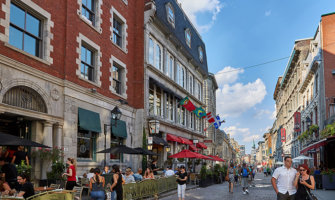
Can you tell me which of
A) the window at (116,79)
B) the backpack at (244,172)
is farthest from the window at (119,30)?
the backpack at (244,172)

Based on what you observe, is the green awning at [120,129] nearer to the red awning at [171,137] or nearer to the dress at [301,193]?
the red awning at [171,137]

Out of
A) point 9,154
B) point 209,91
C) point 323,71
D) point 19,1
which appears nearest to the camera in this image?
point 9,154

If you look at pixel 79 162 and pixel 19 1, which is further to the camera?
pixel 79 162

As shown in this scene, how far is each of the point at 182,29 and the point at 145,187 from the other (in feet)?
67.5

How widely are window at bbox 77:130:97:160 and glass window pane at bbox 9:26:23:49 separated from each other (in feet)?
18.3

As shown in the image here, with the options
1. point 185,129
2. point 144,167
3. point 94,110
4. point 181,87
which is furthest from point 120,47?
point 185,129

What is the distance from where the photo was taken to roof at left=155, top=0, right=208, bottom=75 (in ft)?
89.9

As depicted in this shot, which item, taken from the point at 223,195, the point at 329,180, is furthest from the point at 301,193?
the point at 329,180

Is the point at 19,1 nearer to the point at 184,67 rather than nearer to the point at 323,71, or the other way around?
the point at 184,67

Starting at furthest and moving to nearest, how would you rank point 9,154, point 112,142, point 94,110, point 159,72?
1. point 159,72
2. point 112,142
3. point 94,110
4. point 9,154

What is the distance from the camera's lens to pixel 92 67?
1939 cm

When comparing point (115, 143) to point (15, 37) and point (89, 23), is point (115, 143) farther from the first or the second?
point (15, 37)

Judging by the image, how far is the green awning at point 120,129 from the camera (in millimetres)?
20959

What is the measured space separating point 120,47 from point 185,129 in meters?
13.9
